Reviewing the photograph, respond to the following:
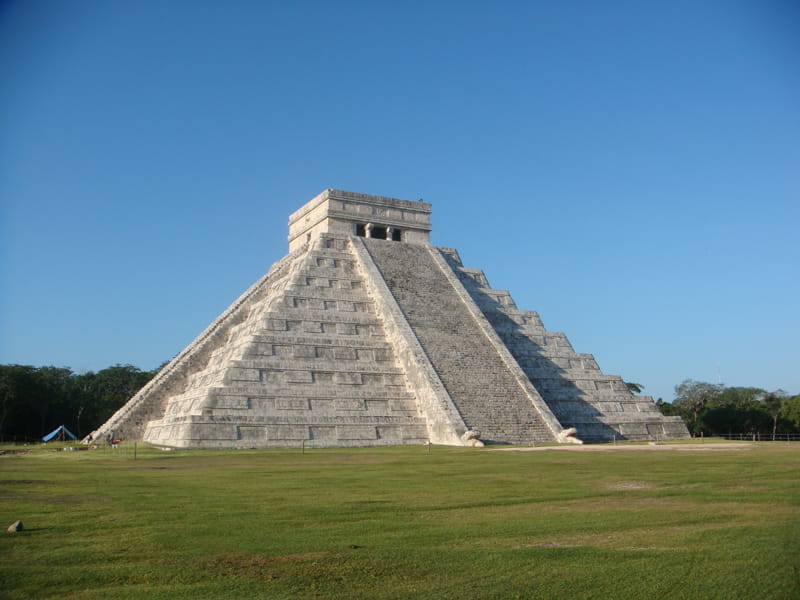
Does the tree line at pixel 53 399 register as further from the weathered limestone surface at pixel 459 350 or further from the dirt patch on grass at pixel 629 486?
the dirt patch on grass at pixel 629 486

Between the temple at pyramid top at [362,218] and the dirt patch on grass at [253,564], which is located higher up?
the temple at pyramid top at [362,218]

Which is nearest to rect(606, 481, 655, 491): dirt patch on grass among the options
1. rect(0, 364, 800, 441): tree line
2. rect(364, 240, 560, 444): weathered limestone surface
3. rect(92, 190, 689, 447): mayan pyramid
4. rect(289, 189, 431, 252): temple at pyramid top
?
rect(92, 190, 689, 447): mayan pyramid

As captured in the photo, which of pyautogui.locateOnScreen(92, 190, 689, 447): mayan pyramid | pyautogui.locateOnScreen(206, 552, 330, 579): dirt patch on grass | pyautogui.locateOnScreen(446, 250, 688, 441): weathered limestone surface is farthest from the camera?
pyautogui.locateOnScreen(446, 250, 688, 441): weathered limestone surface

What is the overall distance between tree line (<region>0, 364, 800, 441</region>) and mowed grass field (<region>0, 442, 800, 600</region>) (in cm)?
3558

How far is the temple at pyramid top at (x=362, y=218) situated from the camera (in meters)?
38.9

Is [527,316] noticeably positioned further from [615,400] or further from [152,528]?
[152,528]

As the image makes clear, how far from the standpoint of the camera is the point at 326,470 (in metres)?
15.9

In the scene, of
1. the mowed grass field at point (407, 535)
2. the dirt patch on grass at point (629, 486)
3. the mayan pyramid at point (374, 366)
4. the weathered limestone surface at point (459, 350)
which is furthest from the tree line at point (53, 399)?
the dirt patch on grass at point (629, 486)

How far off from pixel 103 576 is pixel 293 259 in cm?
3305

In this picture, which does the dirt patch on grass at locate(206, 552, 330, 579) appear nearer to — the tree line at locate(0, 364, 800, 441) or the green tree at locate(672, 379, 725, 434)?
the tree line at locate(0, 364, 800, 441)

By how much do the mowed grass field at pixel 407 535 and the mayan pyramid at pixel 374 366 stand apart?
1133 cm

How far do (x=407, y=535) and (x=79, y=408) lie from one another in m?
48.4

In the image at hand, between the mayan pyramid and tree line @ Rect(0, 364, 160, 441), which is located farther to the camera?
tree line @ Rect(0, 364, 160, 441)

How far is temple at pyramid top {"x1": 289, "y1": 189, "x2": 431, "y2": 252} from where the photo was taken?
3894 centimetres
